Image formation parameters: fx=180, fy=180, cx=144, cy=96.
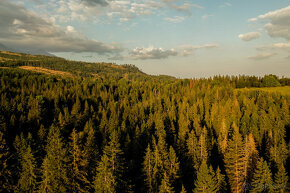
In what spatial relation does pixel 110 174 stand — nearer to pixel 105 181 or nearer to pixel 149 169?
pixel 105 181

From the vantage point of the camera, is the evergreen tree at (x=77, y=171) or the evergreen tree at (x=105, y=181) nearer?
the evergreen tree at (x=105, y=181)

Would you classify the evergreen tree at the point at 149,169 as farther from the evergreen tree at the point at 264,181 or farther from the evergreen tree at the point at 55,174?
the evergreen tree at the point at 264,181

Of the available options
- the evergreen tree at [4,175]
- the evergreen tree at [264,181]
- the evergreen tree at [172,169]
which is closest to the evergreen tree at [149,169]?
the evergreen tree at [172,169]

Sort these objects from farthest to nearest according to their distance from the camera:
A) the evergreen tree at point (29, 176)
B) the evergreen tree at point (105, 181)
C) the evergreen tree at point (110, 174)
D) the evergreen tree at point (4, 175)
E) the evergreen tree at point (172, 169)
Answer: the evergreen tree at point (172, 169) → the evergreen tree at point (4, 175) → the evergreen tree at point (29, 176) → the evergreen tree at point (110, 174) → the evergreen tree at point (105, 181)

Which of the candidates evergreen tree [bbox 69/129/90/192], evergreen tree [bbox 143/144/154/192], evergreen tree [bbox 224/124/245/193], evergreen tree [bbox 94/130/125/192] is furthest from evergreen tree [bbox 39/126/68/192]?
evergreen tree [bbox 224/124/245/193]

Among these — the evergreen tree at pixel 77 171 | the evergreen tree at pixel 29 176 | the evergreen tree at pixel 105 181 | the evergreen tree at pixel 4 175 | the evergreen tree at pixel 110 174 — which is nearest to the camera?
the evergreen tree at pixel 105 181

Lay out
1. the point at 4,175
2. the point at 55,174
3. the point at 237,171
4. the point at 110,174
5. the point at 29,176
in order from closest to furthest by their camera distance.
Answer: the point at 110,174
the point at 55,174
the point at 29,176
the point at 4,175
the point at 237,171

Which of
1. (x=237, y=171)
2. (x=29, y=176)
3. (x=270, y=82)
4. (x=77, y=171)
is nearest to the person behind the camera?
(x=77, y=171)

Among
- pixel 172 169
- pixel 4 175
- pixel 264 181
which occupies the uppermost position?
pixel 264 181

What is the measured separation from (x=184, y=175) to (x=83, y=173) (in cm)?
2432

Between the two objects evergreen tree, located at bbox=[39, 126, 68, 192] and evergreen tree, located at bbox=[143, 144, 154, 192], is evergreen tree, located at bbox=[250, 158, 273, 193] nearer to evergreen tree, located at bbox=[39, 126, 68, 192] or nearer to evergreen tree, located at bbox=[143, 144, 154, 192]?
evergreen tree, located at bbox=[143, 144, 154, 192]

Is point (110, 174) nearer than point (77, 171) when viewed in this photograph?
Yes

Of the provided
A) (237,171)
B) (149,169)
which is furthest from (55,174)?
(237,171)

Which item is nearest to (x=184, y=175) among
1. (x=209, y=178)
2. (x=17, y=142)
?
(x=209, y=178)
